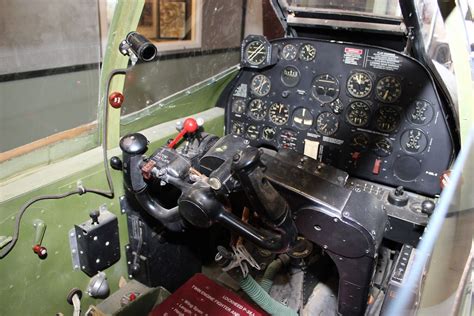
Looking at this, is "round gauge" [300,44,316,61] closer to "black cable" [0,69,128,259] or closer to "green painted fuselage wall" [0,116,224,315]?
"black cable" [0,69,128,259]

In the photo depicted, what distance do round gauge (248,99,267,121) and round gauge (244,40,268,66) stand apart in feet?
0.80

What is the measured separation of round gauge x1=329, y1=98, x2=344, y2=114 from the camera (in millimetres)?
2260

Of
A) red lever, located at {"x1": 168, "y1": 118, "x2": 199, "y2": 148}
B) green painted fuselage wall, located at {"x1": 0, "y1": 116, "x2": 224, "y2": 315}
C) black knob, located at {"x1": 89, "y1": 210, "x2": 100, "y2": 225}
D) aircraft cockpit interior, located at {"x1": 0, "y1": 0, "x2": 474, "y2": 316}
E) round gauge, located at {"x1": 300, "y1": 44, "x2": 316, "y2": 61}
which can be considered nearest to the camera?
aircraft cockpit interior, located at {"x1": 0, "y1": 0, "x2": 474, "y2": 316}

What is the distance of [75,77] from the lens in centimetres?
200

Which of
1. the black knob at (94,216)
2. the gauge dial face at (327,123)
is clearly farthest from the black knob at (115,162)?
the gauge dial face at (327,123)

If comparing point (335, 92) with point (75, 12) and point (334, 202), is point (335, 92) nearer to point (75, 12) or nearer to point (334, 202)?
point (334, 202)

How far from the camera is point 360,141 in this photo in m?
2.27

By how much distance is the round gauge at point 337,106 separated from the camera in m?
2.26

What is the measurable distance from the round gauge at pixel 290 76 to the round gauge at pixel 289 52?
0.06 metres

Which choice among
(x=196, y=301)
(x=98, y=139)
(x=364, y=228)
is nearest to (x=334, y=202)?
(x=364, y=228)

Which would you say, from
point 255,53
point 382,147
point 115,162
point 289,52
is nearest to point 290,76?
point 289,52

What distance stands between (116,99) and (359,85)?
132 cm

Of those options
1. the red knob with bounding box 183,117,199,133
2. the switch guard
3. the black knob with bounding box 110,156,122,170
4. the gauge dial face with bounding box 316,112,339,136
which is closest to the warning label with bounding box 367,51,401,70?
the gauge dial face with bounding box 316,112,339,136

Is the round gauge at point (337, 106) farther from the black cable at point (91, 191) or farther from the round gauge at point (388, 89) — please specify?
the black cable at point (91, 191)
